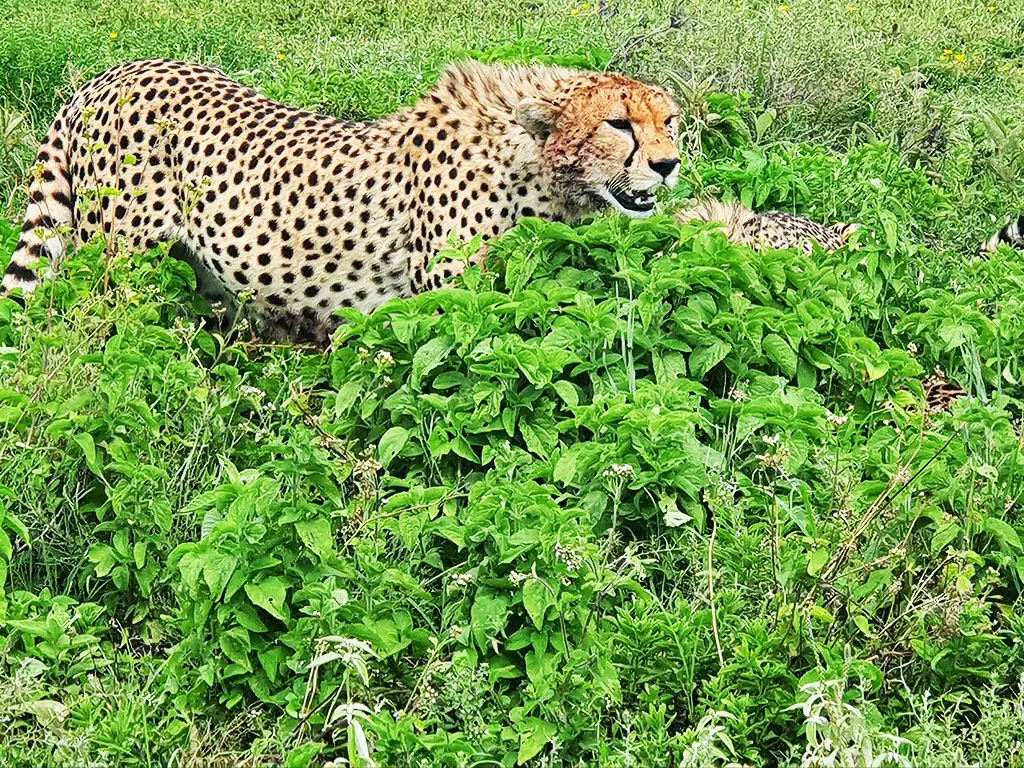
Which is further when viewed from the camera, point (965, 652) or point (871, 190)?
point (871, 190)

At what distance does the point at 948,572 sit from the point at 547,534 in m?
0.94

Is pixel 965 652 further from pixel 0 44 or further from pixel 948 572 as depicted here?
pixel 0 44

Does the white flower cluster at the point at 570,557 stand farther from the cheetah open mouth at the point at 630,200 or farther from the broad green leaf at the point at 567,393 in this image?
the cheetah open mouth at the point at 630,200

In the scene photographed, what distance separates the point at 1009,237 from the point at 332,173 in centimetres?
268

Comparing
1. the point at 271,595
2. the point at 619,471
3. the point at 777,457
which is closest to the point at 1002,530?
the point at 777,457

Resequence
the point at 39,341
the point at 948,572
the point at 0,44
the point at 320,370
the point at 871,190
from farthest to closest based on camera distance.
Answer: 1. the point at 0,44
2. the point at 871,190
3. the point at 320,370
4. the point at 39,341
5. the point at 948,572

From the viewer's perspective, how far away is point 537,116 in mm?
4773

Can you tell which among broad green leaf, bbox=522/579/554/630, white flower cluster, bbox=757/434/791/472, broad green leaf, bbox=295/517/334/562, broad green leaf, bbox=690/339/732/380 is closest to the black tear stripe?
broad green leaf, bbox=295/517/334/562

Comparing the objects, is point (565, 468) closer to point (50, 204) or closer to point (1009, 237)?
point (50, 204)

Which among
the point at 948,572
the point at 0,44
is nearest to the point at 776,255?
the point at 948,572

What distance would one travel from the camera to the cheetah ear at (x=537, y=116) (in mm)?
4752

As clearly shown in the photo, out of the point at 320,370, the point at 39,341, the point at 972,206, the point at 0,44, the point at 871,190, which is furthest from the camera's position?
the point at 0,44

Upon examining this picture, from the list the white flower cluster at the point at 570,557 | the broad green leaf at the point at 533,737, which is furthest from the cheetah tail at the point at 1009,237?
the broad green leaf at the point at 533,737

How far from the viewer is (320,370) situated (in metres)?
4.83
